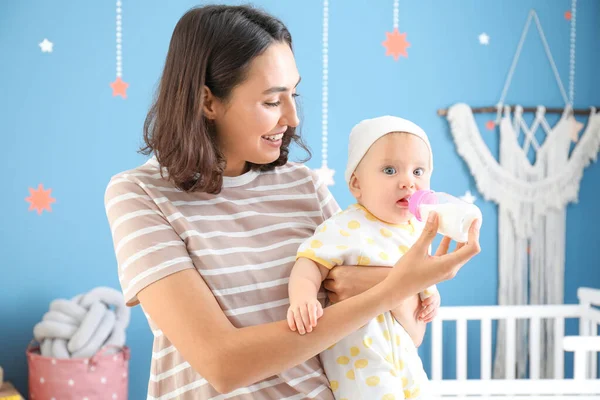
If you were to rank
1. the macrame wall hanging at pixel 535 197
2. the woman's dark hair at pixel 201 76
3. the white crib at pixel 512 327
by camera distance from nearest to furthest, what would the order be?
the woman's dark hair at pixel 201 76 < the white crib at pixel 512 327 < the macrame wall hanging at pixel 535 197

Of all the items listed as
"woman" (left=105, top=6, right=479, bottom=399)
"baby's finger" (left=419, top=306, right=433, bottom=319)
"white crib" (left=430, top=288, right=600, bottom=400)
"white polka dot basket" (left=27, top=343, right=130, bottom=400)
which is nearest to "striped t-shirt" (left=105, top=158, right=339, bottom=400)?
"woman" (left=105, top=6, right=479, bottom=399)

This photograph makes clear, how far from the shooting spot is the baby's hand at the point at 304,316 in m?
1.13

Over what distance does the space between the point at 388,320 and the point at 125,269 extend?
1.54 feet

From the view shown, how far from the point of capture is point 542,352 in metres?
3.25

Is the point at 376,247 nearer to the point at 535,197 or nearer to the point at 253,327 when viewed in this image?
the point at 253,327

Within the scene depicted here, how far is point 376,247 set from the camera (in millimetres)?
1350

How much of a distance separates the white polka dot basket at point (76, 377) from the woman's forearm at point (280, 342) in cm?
160

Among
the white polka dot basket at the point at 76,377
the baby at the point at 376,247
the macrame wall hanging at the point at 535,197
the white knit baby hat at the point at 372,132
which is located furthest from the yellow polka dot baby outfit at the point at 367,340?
the macrame wall hanging at the point at 535,197

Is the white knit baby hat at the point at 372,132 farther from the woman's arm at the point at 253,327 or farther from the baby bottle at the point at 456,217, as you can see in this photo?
the woman's arm at the point at 253,327

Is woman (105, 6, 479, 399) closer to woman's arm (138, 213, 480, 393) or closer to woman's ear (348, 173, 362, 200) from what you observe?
woman's arm (138, 213, 480, 393)

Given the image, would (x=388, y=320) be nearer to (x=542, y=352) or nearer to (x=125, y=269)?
(x=125, y=269)

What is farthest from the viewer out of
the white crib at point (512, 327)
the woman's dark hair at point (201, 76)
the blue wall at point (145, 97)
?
the white crib at point (512, 327)

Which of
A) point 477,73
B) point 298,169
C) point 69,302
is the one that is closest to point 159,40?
point 69,302

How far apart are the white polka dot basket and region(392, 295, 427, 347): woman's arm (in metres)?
1.54
